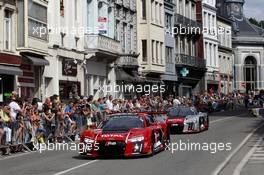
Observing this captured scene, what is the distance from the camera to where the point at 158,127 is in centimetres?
2153

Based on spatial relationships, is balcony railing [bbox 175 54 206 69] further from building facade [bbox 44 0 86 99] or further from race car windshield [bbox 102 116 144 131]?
race car windshield [bbox 102 116 144 131]

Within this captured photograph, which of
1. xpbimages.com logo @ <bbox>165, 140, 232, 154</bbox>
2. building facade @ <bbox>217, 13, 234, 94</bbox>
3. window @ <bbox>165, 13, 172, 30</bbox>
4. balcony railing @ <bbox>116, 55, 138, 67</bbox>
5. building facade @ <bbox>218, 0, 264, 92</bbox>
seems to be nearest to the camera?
xpbimages.com logo @ <bbox>165, 140, 232, 154</bbox>

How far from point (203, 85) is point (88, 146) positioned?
61.4m

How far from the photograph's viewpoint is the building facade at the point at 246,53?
107 metres

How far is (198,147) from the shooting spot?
23.1m

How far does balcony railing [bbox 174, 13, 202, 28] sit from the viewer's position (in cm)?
6938

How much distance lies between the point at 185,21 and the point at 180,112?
135ft

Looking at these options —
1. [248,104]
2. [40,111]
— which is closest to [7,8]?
[40,111]

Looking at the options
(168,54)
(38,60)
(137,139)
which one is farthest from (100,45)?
(137,139)

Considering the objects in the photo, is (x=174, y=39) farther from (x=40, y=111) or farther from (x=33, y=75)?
(x=40, y=111)

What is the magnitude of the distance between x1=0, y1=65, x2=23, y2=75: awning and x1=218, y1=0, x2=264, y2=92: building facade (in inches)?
2980

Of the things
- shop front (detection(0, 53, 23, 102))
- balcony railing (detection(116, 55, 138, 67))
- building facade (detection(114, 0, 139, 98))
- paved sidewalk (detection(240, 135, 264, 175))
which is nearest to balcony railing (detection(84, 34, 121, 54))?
building facade (detection(114, 0, 139, 98))

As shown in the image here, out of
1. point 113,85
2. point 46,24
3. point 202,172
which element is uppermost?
point 46,24

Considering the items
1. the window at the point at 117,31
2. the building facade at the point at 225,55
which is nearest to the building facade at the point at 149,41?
the window at the point at 117,31
